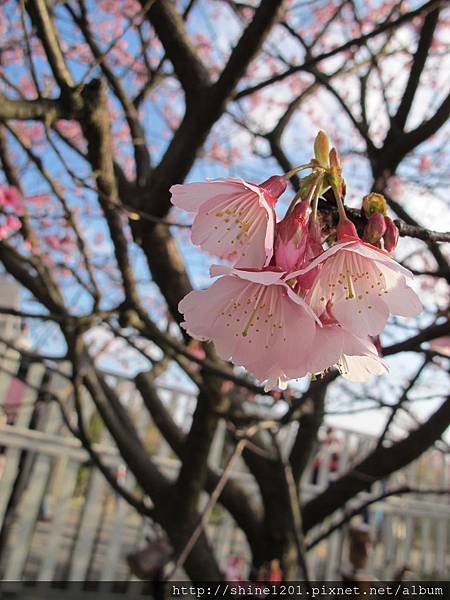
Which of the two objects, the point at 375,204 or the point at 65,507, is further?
the point at 65,507

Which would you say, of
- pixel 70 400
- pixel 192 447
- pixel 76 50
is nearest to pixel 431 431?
pixel 192 447

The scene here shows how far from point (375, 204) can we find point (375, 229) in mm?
49

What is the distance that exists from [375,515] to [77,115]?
15.4 feet

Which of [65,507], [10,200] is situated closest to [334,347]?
[10,200]

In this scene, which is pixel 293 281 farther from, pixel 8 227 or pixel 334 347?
pixel 8 227

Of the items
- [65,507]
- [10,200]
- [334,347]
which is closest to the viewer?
[334,347]

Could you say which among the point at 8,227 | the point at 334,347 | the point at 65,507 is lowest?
the point at 65,507

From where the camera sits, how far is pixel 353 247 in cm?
59

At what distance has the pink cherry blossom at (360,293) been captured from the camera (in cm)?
65

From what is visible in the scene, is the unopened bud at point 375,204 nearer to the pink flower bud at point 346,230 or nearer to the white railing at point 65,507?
the pink flower bud at point 346,230

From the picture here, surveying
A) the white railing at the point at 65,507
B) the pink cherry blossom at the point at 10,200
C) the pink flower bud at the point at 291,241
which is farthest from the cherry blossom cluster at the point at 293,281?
the pink cherry blossom at the point at 10,200

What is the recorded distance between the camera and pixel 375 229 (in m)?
0.63

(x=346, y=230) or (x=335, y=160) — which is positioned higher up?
(x=335, y=160)

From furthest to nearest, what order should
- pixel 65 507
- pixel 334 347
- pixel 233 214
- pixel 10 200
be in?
pixel 65 507 < pixel 10 200 < pixel 233 214 < pixel 334 347
